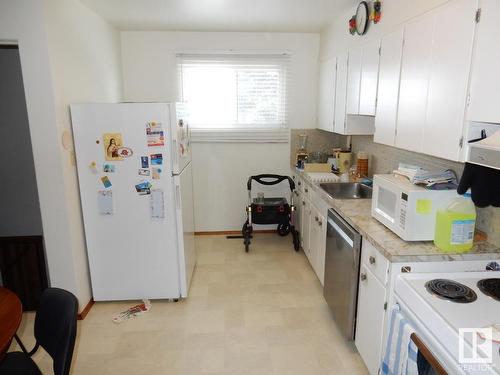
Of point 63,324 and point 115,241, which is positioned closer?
point 63,324

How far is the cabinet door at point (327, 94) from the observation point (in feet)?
11.8

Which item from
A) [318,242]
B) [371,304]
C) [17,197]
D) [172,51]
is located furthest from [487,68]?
[17,197]

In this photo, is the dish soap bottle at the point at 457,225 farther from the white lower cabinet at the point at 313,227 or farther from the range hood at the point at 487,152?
the white lower cabinet at the point at 313,227

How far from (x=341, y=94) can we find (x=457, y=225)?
193 cm

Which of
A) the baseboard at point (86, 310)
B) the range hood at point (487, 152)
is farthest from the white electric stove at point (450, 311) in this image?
the baseboard at point (86, 310)

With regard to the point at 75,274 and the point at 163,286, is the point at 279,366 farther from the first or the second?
the point at 75,274

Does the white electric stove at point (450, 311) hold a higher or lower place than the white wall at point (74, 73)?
lower

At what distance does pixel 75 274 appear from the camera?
2701 millimetres

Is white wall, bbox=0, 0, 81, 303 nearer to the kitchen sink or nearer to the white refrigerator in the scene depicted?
the white refrigerator

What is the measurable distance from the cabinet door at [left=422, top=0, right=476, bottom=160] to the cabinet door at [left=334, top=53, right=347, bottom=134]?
1.39m

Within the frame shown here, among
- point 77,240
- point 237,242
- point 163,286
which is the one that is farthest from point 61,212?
point 237,242

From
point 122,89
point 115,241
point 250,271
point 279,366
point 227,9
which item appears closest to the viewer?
point 279,366

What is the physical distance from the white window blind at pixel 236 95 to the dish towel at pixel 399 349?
3.01 m

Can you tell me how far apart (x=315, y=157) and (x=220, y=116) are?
4.20 ft
